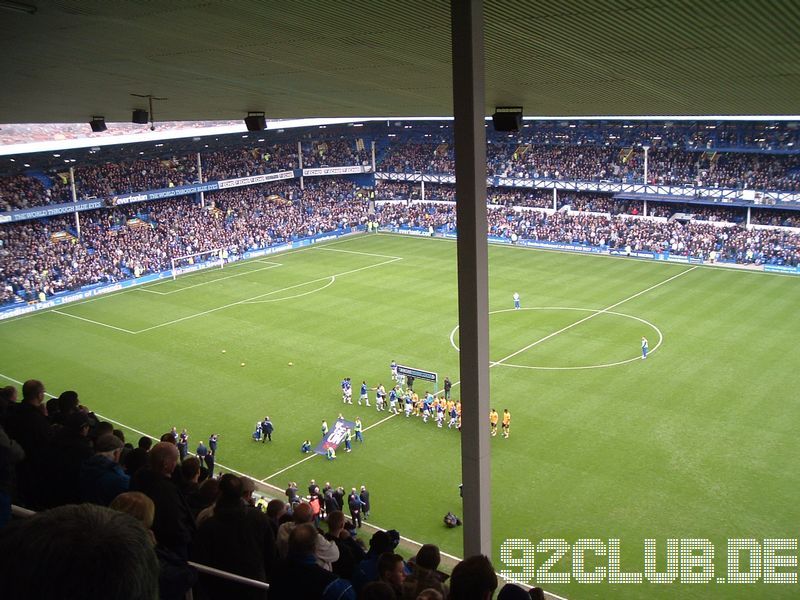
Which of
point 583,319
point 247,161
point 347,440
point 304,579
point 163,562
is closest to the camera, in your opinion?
point 163,562

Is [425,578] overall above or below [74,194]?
below

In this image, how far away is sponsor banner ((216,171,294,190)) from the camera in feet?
184

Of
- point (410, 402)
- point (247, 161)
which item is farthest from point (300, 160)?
point (410, 402)

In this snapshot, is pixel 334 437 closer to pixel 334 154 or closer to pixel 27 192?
pixel 27 192

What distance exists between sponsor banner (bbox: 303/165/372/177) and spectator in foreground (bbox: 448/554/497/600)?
194 ft

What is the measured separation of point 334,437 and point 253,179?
39.1 metres

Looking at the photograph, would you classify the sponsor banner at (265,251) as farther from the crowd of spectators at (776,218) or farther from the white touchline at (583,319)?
the crowd of spectators at (776,218)

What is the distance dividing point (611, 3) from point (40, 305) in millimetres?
38791

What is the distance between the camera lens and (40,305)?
39.7 meters

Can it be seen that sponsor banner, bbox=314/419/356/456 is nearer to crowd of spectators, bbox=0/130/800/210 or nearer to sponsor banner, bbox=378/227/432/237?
crowd of spectators, bbox=0/130/800/210

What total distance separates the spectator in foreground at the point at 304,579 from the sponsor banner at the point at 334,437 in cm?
1718

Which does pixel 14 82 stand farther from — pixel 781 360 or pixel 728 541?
pixel 781 360

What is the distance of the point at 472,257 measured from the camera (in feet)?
24.4

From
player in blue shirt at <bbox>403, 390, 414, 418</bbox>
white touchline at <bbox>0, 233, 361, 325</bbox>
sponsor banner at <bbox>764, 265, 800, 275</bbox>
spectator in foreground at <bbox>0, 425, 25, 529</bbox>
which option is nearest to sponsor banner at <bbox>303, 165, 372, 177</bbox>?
white touchline at <bbox>0, 233, 361, 325</bbox>
